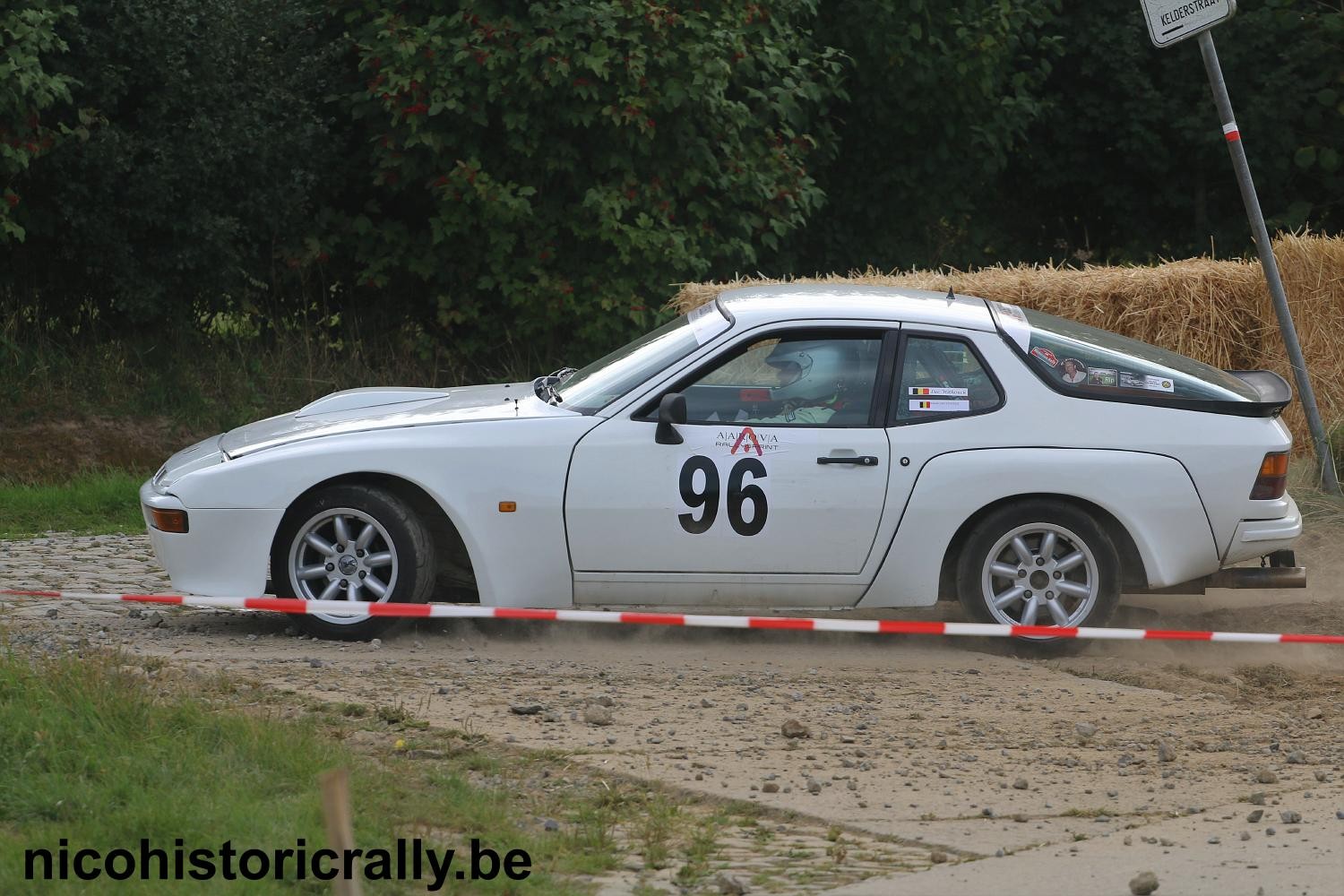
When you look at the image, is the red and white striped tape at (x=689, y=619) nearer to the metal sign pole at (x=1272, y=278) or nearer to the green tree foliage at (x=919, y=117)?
the metal sign pole at (x=1272, y=278)

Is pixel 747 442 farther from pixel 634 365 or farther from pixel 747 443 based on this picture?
pixel 634 365

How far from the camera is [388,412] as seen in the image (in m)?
7.84

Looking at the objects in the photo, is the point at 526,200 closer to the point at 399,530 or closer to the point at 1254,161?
the point at 399,530

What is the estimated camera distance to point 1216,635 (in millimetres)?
6848

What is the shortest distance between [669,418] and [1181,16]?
461cm

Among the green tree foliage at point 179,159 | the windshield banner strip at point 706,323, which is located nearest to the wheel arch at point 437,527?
the windshield banner strip at point 706,323

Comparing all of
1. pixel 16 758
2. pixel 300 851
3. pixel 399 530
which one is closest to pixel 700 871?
pixel 300 851

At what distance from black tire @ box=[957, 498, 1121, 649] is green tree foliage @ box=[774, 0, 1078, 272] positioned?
408 inches

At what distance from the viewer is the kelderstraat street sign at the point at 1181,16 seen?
9.50 meters

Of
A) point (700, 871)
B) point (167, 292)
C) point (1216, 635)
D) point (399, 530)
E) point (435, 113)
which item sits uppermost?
point (435, 113)

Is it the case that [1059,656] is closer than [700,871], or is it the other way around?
[700,871]

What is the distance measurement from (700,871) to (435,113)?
10.6m

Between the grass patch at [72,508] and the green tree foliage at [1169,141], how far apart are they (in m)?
11.8

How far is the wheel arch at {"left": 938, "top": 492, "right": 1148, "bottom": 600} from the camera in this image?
24.4 feet
